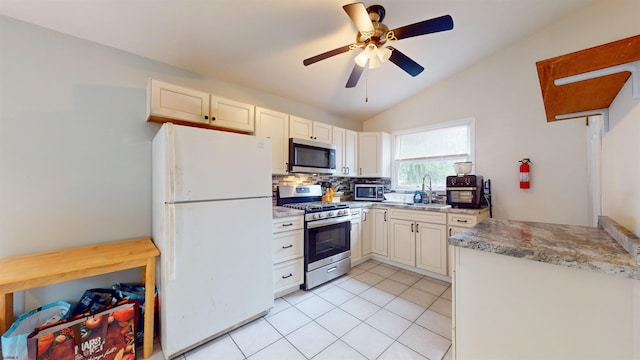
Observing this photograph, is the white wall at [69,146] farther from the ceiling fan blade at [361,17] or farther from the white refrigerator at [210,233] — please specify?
the ceiling fan blade at [361,17]

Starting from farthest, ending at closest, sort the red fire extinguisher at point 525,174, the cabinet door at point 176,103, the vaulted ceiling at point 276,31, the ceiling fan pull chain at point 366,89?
the ceiling fan pull chain at point 366,89 → the red fire extinguisher at point 525,174 → the cabinet door at point 176,103 → the vaulted ceiling at point 276,31

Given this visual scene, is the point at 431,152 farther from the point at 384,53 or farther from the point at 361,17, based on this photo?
the point at 361,17

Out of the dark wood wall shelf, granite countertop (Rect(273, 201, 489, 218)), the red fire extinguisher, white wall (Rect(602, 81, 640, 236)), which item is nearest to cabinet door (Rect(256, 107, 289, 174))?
granite countertop (Rect(273, 201, 489, 218))

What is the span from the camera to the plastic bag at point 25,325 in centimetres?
135

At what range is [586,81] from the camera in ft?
3.22

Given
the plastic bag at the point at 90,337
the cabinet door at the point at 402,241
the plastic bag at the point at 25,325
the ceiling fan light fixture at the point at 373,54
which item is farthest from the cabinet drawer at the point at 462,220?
the plastic bag at the point at 25,325

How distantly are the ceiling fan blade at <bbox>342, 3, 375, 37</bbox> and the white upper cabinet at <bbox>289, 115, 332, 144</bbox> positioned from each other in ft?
4.65

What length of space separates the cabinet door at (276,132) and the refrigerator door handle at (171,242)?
4.19 ft

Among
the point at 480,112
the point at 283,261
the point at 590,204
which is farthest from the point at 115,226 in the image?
the point at 590,204

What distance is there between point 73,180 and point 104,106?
662 millimetres

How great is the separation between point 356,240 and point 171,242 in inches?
88.6

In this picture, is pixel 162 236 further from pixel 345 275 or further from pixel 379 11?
pixel 379 11

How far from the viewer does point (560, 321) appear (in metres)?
0.90

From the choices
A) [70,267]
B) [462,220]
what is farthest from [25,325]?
[462,220]
